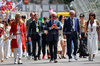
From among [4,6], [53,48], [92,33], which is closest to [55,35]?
[53,48]

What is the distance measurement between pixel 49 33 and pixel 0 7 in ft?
87.8

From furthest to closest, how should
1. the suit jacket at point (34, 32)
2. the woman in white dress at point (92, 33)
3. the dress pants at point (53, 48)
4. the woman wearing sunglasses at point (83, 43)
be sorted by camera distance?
the woman wearing sunglasses at point (83, 43)
the suit jacket at point (34, 32)
the woman in white dress at point (92, 33)
the dress pants at point (53, 48)

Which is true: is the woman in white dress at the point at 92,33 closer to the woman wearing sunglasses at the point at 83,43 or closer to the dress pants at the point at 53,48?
the dress pants at the point at 53,48

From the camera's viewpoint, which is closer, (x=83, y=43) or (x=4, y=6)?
(x=83, y=43)

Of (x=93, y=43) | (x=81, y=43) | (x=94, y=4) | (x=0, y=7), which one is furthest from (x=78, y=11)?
(x=0, y=7)

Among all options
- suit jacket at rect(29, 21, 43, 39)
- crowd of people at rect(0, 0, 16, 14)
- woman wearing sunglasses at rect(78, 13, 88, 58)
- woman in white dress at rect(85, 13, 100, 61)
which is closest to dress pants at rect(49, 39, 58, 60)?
woman in white dress at rect(85, 13, 100, 61)

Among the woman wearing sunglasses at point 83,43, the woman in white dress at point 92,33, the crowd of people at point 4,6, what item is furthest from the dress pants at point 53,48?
the crowd of people at point 4,6

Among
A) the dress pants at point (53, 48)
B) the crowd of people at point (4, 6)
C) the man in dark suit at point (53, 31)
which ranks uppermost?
the crowd of people at point (4, 6)

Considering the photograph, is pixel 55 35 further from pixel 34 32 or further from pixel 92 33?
pixel 34 32

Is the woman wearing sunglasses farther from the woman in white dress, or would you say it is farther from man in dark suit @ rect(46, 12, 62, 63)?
man in dark suit @ rect(46, 12, 62, 63)

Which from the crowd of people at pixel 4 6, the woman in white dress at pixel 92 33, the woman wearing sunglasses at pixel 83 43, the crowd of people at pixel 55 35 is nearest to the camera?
the crowd of people at pixel 55 35

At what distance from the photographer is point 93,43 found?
15516 millimetres

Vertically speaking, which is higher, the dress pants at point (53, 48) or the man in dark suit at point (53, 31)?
the man in dark suit at point (53, 31)

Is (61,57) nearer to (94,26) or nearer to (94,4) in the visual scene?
(94,26)
